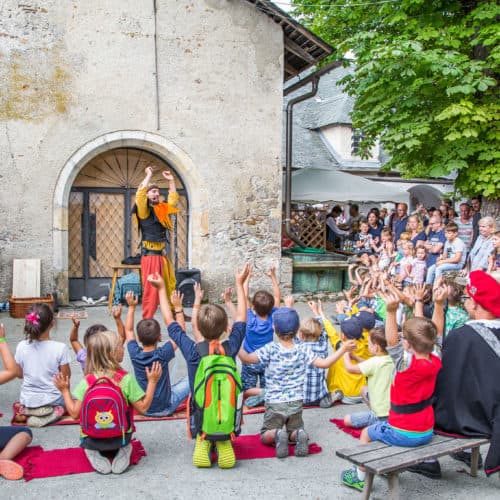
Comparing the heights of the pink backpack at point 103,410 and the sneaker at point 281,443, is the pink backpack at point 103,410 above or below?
above

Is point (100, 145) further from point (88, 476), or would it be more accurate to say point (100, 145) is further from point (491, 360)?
point (491, 360)

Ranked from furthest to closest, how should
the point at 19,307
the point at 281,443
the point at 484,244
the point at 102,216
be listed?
the point at 102,216 → the point at 19,307 → the point at 484,244 → the point at 281,443

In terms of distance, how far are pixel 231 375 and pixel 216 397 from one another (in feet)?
0.57

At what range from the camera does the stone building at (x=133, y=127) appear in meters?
9.51

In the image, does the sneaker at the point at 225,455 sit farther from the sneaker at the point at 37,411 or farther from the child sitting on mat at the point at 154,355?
the sneaker at the point at 37,411

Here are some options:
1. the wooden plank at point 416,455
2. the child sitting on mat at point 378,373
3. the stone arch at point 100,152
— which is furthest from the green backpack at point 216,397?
the stone arch at point 100,152

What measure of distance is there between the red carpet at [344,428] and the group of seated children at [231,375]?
0.11 m

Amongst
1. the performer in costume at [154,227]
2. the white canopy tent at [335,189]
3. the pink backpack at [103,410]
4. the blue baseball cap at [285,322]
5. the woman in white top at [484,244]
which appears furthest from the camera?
the white canopy tent at [335,189]

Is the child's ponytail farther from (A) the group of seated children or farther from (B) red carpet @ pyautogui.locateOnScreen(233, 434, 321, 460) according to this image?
(B) red carpet @ pyautogui.locateOnScreen(233, 434, 321, 460)

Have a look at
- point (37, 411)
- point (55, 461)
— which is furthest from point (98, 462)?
point (37, 411)

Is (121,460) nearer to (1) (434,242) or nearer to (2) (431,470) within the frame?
(2) (431,470)

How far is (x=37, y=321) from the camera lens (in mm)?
4590

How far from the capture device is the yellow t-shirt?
5371mm

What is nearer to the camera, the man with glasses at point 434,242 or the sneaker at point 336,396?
the sneaker at point 336,396
